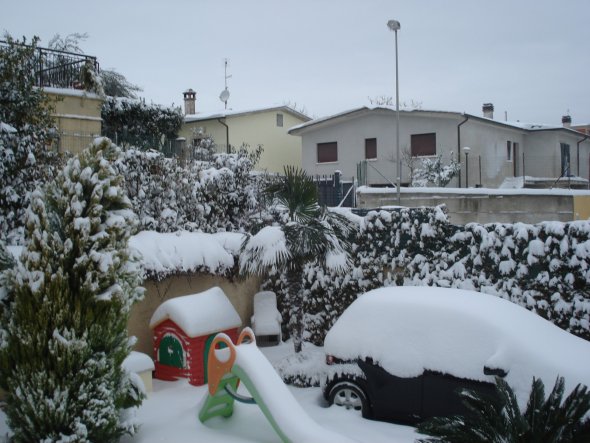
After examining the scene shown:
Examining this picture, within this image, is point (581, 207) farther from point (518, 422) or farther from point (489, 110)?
point (489, 110)

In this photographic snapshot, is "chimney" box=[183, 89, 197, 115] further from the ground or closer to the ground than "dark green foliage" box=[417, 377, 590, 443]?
further from the ground

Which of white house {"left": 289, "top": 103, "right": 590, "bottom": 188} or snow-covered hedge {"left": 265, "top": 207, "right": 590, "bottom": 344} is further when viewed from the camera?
white house {"left": 289, "top": 103, "right": 590, "bottom": 188}

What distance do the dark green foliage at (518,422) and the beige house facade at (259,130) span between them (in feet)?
64.6

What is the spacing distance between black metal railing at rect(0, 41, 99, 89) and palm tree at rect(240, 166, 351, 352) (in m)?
7.36

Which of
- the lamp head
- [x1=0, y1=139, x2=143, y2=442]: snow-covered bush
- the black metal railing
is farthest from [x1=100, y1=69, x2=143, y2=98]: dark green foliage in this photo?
[x1=0, y1=139, x2=143, y2=442]: snow-covered bush

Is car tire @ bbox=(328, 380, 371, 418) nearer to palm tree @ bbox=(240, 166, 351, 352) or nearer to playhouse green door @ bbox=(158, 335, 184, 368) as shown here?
palm tree @ bbox=(240, 166, 351, 352)

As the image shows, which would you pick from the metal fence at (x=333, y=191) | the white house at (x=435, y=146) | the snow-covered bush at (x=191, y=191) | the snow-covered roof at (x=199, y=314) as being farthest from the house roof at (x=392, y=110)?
the snow-covered roof at (x=199, y=314)

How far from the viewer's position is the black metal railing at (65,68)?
1342 centimetres

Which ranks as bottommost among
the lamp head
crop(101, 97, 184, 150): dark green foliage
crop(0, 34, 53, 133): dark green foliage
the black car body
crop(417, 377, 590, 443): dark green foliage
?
the black car body

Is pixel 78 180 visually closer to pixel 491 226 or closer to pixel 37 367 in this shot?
pixel 37 367

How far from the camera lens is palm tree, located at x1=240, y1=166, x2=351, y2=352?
8.08 meters

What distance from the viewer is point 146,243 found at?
8.62 meters

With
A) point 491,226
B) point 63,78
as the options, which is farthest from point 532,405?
point 63,78

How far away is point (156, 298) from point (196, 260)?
88 cm
